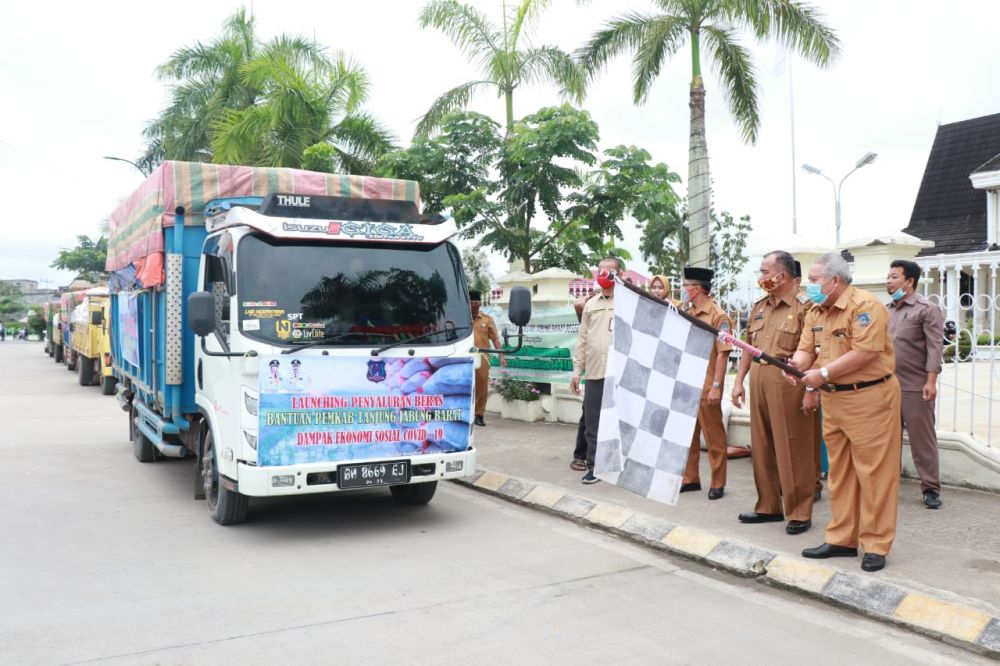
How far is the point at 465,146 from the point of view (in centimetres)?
1429

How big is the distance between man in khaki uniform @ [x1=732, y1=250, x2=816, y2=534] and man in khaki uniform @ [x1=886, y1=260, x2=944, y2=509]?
2.76 ft

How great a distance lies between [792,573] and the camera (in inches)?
203

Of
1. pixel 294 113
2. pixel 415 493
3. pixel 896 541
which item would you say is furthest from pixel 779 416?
pixel 294 113

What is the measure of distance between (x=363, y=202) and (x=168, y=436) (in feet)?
10.4

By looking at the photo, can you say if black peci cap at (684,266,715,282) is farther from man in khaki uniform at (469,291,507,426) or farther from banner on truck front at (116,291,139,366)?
banner on truck front at (116,291,139,366)

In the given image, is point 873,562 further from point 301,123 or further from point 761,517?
point 301,123

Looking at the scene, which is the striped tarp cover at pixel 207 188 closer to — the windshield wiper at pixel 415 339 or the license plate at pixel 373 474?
the windshield wiper at pixel 415 339

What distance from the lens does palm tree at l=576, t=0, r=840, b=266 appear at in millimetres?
13906

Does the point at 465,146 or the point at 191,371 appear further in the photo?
the point at 465,146

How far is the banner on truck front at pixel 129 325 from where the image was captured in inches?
351

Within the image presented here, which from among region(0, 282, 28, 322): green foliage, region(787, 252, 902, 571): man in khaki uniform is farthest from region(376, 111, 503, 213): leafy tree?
region(0, 282, 28, 322): green foliage

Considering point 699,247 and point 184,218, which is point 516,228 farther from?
point 184,218

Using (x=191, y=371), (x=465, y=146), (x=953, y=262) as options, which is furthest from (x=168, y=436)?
(x=465, y=146)

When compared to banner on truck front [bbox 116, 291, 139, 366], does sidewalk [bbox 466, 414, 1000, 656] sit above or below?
below
